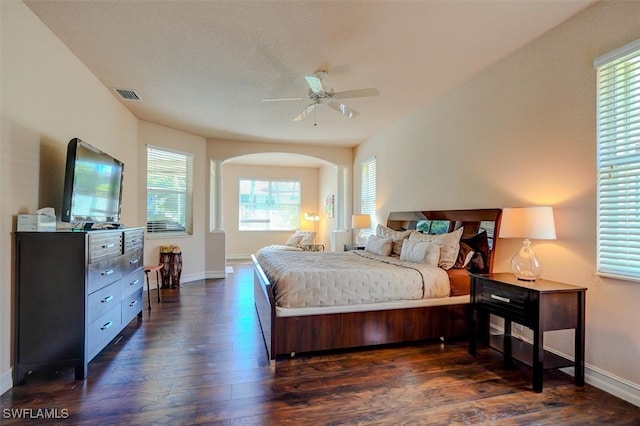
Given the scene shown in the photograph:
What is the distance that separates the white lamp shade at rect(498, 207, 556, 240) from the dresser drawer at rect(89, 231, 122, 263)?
326 centimetres

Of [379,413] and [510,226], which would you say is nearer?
[379,413]

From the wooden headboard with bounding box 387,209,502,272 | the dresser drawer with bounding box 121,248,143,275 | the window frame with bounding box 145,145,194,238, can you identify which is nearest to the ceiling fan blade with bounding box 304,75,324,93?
the wooden headboard with bounding box 387,209,502,272

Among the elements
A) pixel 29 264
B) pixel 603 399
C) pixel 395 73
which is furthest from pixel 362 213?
pixel 29 264

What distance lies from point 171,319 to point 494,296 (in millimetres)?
3404

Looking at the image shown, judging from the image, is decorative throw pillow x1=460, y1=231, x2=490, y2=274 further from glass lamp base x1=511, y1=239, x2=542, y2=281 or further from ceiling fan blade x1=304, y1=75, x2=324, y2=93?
ceiling fan blade x1=304, y1=75, x2=324, y2=93

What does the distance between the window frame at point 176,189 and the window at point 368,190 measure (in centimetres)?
334

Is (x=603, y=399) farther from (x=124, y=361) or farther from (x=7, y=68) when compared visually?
(x=7, y=68)

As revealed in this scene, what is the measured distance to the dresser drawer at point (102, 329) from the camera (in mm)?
2385

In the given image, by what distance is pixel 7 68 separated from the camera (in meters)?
2.14

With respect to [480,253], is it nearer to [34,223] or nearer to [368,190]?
[368,190]

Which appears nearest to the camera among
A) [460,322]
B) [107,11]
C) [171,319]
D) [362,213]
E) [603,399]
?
[603,399]

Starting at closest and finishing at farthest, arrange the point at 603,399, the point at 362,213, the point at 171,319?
the point at 603,399, the point at 171,319, the point at 362,213

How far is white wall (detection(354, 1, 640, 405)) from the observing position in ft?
7.07

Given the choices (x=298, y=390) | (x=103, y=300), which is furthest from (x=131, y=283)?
(x=298, y=390)
